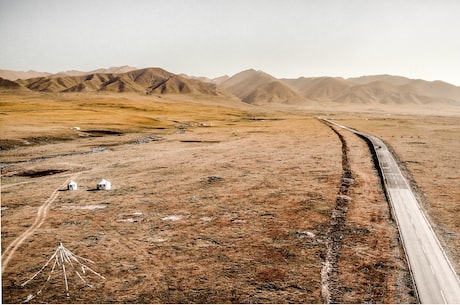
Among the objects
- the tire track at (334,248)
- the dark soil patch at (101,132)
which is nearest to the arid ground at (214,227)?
the tire track at (334,248)

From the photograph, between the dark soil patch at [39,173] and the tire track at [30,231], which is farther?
the dark soil patch at [39,173]

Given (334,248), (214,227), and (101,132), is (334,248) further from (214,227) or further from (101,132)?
(101,132)

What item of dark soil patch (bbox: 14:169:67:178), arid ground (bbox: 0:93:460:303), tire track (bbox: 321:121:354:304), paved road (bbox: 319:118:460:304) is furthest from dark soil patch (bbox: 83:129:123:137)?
Answer: paved road (bbox: 319:118:460:304)

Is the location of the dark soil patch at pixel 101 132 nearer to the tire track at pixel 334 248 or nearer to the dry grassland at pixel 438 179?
the tire track at pixel 334 248

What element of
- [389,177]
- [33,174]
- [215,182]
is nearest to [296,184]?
[215,182]

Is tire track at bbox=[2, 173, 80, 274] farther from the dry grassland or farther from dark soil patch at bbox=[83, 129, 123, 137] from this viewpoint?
dark soil patch at bbox=[83, 129, 123, 137]

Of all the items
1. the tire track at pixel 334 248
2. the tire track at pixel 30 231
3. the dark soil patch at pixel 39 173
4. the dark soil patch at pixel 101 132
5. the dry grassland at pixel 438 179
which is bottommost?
the dark soil patch at pixel 39 173

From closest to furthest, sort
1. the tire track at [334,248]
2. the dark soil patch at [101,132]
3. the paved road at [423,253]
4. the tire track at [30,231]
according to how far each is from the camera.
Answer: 1. the paved road at [423,253]
2. the tire track at [334,248]
3. the tire track at [30,231]
4. the dark soil patch at [101,132]

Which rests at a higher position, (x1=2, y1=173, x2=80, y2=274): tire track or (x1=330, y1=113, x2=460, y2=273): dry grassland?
(x1=330, y1=113, x2=460, y2=273): dry grassland

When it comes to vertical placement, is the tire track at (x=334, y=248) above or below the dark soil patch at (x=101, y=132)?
above

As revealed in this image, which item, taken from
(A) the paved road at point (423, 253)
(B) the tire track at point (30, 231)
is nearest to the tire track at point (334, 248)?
(A) the paved road at point (423, 253)

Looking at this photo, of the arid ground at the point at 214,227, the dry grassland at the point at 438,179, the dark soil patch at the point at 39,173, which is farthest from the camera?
the dark soil patch at the point at 39,173

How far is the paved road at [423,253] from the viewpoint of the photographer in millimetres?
18344

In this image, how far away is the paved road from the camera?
18344 millimetres
